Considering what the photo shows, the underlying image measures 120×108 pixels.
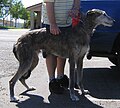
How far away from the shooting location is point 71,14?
582 cm

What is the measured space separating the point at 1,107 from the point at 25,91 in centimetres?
108

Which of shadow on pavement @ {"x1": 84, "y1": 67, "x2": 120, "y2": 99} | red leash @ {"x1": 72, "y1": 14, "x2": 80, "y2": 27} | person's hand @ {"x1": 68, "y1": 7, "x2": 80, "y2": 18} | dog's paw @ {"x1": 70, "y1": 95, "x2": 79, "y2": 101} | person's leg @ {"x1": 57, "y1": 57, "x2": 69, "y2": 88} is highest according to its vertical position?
person's hand @ {"x1": 68, "y1": 7, "x2": 80, "y2": 18}

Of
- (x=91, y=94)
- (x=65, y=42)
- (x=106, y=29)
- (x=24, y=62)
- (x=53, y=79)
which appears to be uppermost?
(x=106, y=29)

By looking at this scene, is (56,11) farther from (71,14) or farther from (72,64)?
(72,64)

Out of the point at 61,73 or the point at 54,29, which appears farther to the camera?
the point at 61,73

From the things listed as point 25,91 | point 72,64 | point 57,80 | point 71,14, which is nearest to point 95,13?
point 71,14

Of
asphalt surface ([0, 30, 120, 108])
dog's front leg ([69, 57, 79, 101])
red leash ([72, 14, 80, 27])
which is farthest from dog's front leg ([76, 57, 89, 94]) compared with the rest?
red leash ([72, 14, 80, 27])

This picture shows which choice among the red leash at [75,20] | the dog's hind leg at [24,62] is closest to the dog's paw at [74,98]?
the dog's hind leg at [24,62]

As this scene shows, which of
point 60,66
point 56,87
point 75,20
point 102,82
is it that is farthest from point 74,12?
point 102,82

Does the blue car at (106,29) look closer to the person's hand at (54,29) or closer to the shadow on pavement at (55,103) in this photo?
the person's hand at (54,29)

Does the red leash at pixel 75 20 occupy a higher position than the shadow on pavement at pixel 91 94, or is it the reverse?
the red leash at pixel 75 20

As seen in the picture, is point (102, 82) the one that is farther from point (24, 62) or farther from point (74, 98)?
point (24, 62)

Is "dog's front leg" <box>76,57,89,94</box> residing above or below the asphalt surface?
above

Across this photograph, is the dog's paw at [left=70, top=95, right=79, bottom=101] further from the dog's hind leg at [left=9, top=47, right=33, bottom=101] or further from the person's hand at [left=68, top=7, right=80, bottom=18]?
the person's hand at [left=68, top=7, right=80, bottom=18]
